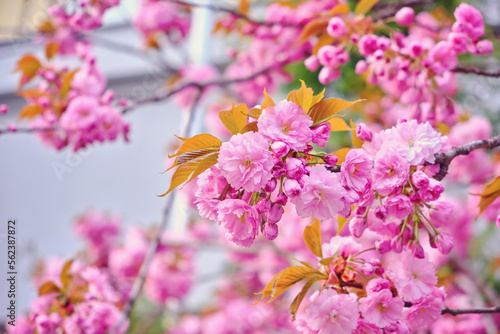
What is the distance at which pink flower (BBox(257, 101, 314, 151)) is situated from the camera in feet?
1.68

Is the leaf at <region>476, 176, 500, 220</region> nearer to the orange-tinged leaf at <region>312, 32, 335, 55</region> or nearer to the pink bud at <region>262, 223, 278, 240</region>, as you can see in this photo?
the pink bud at <region>262, 223, 278, 240</region>

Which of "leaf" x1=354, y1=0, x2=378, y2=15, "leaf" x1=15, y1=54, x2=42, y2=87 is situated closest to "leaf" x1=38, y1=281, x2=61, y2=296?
"leaf" x1=15, y1=54, x2=42, y2=87

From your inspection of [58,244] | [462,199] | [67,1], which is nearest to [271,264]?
[462,199]

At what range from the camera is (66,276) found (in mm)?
926

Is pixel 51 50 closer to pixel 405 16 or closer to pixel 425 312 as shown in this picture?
pixel 405 16

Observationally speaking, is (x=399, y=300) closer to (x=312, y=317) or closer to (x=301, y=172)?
(x=312, y=317)

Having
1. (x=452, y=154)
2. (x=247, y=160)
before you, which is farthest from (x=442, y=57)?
(x=247, y=160)

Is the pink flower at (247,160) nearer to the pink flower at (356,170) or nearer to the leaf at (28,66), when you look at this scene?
the pink flower at (356,170)

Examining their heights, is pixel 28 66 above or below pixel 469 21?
below

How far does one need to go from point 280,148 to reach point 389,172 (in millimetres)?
150

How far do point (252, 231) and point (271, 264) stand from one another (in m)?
1.40

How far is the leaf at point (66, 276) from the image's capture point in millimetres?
905

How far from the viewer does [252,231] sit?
530 millimetres

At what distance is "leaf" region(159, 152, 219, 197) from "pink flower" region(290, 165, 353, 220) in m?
0.11
